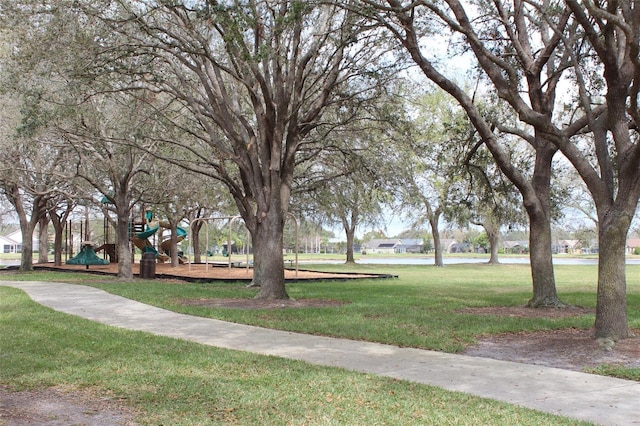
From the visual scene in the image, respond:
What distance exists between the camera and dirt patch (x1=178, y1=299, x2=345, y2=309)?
14.7 m

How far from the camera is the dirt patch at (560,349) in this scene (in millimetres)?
8211

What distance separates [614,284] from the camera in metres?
9.48

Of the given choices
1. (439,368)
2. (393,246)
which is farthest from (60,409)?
(393,246)

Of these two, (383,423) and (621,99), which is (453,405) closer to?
(383,423)

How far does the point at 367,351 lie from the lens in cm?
881

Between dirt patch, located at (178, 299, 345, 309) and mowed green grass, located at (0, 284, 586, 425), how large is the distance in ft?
17.3

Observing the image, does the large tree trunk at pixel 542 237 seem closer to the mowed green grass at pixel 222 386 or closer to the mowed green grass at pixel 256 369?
the mowed green grass at pixel 256 369

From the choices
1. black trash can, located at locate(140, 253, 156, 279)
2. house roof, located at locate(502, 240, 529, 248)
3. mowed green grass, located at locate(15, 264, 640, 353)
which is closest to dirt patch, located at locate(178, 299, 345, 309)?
mowed green grass, located at locate(15, 264, 640, 353)

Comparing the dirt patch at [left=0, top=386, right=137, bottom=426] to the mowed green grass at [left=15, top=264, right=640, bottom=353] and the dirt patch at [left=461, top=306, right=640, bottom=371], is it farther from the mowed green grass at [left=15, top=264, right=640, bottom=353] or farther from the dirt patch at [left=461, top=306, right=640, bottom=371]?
the dirt patch at [left=461, top=306, right=640, bottom=371]

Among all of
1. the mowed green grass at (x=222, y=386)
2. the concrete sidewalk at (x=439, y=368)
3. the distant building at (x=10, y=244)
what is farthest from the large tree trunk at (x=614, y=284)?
the distant building at (x=10, y=244)

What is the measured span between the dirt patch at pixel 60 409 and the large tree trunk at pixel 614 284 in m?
7.25

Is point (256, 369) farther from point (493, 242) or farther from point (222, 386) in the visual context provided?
point (493, 242)

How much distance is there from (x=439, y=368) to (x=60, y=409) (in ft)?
14.2

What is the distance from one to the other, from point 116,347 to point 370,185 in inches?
470
